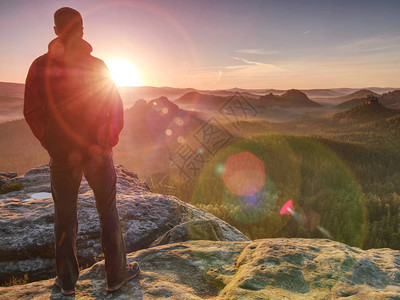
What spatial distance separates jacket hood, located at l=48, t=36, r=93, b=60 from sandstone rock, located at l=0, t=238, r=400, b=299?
2940 mm

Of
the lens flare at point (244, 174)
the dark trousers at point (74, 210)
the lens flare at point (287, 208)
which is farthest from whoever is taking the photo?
the lens flare at point (244, 174)

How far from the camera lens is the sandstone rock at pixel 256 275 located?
3350 millimetres

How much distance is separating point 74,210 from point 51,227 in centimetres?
261

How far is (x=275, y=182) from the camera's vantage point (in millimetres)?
17547

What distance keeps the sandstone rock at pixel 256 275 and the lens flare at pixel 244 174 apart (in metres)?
11.0

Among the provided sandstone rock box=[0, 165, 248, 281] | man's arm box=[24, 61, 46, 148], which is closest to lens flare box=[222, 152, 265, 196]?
sandstone rock box=[0, 165, 248, 281]

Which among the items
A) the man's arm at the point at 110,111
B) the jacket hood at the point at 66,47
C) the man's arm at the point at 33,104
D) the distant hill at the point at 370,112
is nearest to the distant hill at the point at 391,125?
the distant hill at the point at 370,112

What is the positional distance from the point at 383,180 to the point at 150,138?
2695cm

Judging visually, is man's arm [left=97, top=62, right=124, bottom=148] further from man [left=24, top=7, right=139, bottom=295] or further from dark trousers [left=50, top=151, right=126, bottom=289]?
dark trousers [left=50, top=151, right=126, bottom=289]

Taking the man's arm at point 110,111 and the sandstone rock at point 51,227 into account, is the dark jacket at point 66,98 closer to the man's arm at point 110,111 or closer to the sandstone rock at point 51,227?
the man's arm at point 110,111

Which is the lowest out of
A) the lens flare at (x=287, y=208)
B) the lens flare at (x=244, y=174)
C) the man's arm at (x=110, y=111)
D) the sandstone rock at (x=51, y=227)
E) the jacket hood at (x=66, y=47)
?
the lens flare at (x=287, y=208)

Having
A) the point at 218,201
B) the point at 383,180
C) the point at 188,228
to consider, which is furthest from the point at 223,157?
the point at 188,228

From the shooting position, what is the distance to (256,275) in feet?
11.8

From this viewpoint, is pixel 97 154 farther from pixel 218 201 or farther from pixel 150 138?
A: pixel 150 138
